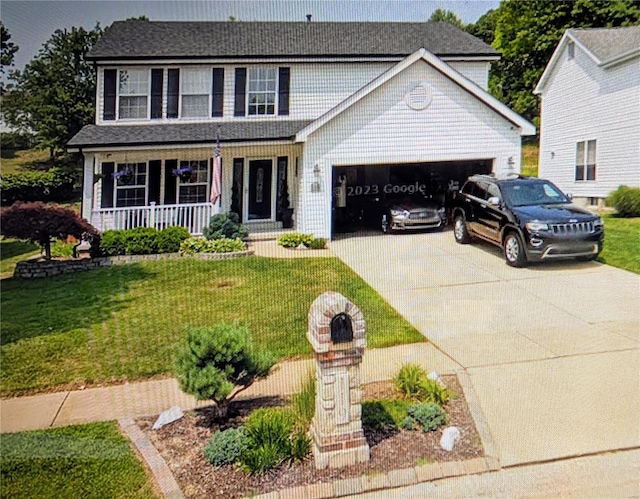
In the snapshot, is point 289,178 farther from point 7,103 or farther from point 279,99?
point 7,103

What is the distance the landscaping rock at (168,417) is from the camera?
1892 millimetres

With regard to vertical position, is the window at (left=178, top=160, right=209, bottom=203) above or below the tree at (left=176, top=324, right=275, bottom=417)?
above

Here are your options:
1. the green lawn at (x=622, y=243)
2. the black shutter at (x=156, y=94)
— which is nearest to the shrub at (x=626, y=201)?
the green lawn at (x=622, y=243)

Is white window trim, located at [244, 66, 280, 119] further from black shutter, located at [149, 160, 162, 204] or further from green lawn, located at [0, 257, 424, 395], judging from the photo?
green lawn, located at [0, 257, 424, 395]

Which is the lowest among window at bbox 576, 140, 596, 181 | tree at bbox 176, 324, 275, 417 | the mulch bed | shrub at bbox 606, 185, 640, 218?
the mulch bed

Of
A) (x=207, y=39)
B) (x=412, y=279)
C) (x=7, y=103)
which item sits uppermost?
(x=207, y=39)

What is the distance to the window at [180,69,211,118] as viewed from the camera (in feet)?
20.3

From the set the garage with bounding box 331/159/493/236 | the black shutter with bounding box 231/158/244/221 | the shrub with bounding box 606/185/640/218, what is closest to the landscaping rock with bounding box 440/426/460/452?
the shrub with bounding box 606/185/640/218

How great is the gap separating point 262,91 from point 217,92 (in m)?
0.60

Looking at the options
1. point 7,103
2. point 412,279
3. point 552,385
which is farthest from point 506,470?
point 7,103

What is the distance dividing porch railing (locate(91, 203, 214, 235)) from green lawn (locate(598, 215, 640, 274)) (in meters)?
3.82

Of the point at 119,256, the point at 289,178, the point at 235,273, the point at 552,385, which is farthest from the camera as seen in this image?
the point at 289,178

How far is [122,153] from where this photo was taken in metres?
5.75

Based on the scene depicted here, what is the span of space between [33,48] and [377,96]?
441cm
